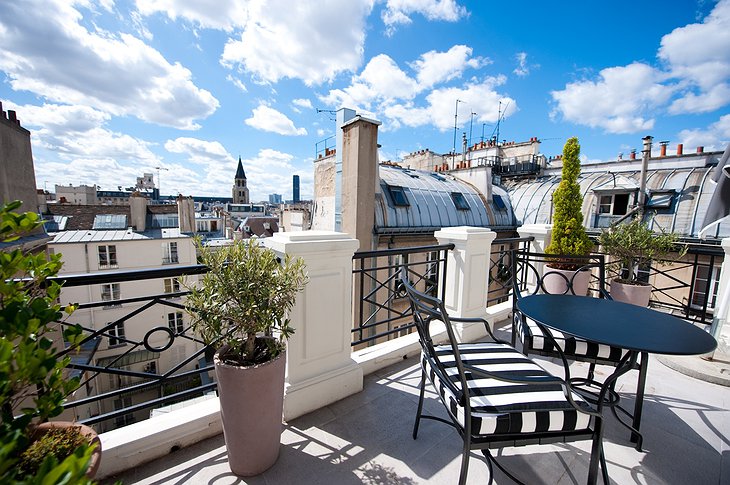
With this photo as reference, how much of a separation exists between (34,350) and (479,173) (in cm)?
1378

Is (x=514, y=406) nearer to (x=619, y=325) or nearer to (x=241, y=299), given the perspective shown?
(x=619, y=325)

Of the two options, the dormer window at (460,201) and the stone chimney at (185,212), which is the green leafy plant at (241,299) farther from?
the stone chimney at (185,212)

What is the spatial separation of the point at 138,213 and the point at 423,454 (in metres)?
21.4

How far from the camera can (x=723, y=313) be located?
9.58ft

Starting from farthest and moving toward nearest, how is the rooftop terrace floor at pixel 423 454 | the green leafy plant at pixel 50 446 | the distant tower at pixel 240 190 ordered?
the distant tower at pixel 240 190 < the rooftop terrace floor at pixel 423 454 < the green leafy plant at pixel 50 446

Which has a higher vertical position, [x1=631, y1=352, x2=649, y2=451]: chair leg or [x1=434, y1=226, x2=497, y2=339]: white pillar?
[x1=434, y1=226, x2=497, y2=339]: white pillar

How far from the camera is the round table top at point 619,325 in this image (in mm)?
1591

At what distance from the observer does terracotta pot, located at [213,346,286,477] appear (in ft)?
5.18

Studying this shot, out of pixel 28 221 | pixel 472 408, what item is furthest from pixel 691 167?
Answer: pixel 28 221

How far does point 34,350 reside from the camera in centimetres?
85

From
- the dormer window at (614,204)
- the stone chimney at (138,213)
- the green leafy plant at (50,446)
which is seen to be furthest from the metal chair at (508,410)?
the stone chimney at (138,213)

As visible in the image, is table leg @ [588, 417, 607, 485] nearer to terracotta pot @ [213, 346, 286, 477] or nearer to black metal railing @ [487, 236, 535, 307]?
terracotta pot @ [213, 346, 286, 477]

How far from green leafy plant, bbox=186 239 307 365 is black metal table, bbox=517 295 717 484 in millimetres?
1546

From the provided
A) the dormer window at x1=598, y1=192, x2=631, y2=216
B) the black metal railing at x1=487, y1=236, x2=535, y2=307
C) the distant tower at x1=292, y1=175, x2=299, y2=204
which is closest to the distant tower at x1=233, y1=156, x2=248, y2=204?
the distant tower at x1=292, y1=175, x2=299, y2=204
